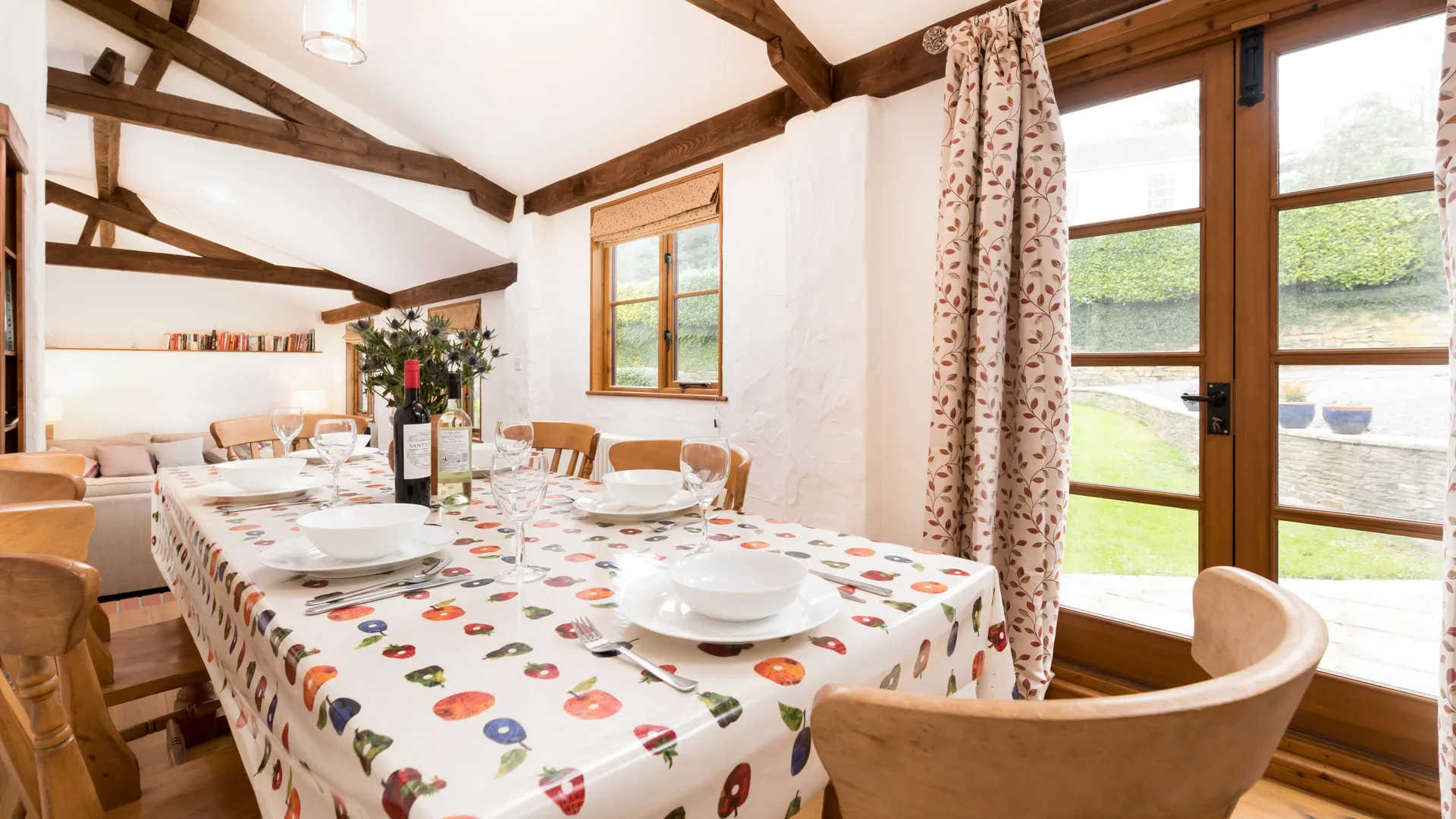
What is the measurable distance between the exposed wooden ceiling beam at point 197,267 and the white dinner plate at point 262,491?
243 inches

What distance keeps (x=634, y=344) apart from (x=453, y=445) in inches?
95.6

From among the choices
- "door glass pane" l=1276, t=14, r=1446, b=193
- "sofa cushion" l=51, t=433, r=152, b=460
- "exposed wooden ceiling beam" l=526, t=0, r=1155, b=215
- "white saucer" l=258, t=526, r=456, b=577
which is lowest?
"sofa cushion" l=51, t=433, r=152, b=460

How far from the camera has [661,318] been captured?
3574 millimetres

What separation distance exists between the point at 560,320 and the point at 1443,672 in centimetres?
408

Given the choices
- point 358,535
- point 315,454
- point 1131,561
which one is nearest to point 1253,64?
point 1131,561

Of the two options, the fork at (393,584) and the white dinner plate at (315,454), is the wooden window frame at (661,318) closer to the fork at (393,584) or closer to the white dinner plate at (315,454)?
the white dinner plate at (315,454)

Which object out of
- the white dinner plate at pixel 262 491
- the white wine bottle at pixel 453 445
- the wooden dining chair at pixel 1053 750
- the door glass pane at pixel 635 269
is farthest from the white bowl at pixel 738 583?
the door glass pane at pixel 635 269

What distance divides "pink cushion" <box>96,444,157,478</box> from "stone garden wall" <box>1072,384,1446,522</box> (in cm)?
663

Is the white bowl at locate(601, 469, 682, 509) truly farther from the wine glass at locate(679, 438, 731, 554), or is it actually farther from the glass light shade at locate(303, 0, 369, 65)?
the glass light shade at locate(303, 0, 369, 65)

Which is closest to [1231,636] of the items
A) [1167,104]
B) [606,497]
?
[606,497]

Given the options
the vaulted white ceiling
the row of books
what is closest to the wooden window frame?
the vaulted white ceiling

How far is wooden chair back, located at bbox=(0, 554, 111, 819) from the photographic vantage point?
22.3 inches

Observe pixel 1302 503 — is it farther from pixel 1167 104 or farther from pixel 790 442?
pixel 790 442

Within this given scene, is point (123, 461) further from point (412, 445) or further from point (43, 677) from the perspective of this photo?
point (43, 677)
